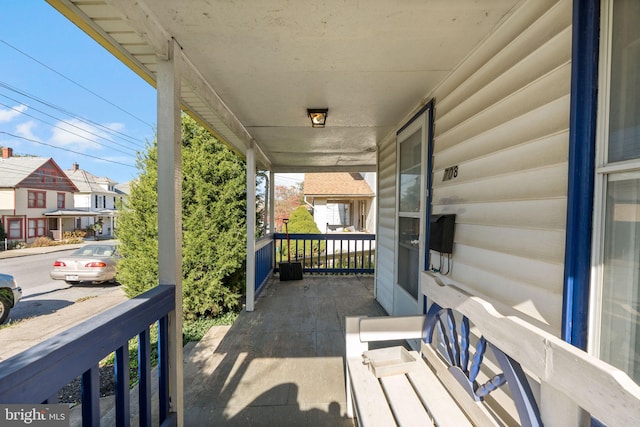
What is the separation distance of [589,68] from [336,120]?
2214mm

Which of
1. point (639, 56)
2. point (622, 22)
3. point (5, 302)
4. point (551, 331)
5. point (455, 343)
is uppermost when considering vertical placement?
point (622, 22)

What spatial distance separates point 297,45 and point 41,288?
8622 mm

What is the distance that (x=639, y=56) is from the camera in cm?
81

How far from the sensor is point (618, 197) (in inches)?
34.1

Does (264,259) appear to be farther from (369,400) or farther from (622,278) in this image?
(622,278)

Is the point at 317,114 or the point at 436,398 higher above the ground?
the point at 317,114

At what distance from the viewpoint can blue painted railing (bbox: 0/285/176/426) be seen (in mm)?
720

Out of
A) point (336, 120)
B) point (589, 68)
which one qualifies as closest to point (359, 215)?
point (336, 120)

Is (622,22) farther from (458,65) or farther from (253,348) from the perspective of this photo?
(253,348)

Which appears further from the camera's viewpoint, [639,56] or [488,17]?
[488,17]

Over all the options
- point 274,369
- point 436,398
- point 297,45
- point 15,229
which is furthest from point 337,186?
point 436,398

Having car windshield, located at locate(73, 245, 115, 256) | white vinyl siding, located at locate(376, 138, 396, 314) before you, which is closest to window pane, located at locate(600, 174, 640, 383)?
white vinyl siding, located at locate(376, 138, 396, 314)
